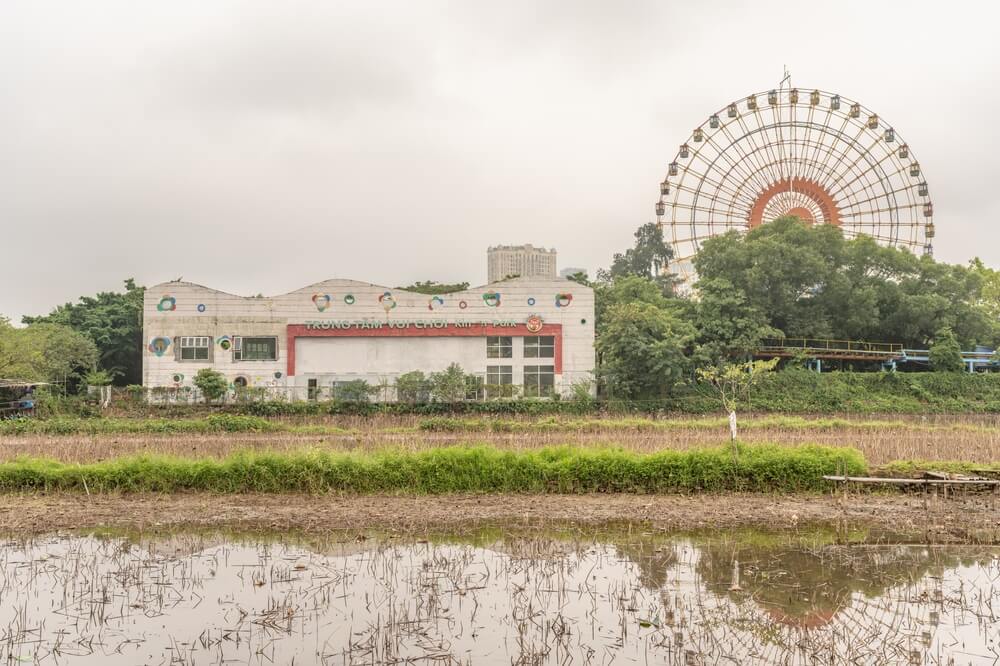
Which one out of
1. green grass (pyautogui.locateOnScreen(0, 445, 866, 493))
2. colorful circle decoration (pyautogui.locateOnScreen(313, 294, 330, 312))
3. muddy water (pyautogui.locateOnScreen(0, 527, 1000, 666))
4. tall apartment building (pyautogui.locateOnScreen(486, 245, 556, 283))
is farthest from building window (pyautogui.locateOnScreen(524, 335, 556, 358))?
tall apartment building (pyautogui.locateOnScreen(486, 245, 556, 283))

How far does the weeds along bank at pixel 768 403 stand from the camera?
3603cm

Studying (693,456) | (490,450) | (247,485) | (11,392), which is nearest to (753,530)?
(693,456)

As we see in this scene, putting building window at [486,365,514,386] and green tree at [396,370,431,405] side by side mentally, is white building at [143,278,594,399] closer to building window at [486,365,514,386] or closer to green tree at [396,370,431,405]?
building window at [486,365,514,386]

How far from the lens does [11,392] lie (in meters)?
33.1

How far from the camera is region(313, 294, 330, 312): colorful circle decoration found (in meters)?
39.9

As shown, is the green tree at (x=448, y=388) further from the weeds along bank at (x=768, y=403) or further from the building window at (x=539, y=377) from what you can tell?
the building window at (x=539, y=377)

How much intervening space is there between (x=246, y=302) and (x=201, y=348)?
3.13m

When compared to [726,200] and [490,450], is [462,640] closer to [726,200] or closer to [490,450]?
[490,450]

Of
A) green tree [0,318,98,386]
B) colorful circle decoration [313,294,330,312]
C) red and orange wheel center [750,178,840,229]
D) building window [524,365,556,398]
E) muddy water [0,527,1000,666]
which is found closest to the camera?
muddy water [0,527,1000,666]

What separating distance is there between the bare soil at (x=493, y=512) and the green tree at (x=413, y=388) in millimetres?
20404

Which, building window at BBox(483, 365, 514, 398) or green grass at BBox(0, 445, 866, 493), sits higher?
building window at BBox(483, 365, 514, 398)

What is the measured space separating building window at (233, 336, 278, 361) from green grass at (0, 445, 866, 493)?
21.9 m

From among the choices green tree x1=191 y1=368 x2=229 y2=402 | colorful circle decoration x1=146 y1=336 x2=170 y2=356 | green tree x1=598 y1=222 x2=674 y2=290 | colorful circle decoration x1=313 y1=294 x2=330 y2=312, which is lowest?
green tree x1=191 y1=368 x2=229 y2=402

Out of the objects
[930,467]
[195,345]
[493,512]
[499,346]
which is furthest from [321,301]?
[930,467]
